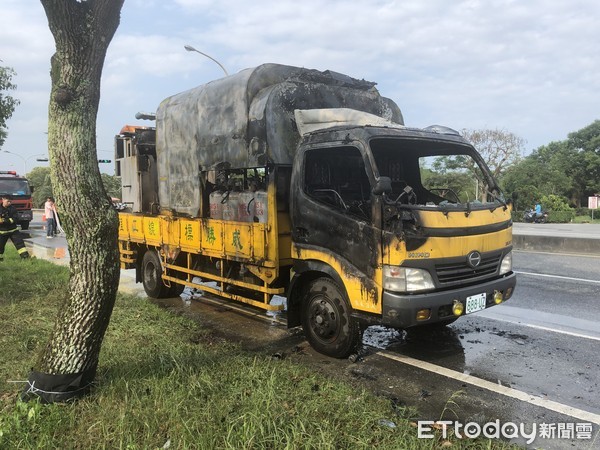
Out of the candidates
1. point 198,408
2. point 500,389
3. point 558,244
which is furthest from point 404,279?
point 558,244

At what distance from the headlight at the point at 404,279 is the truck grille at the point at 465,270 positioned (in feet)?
0.58

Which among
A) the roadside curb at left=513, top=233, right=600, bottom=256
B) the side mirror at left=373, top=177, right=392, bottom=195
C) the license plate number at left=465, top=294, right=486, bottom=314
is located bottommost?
the roadside curb at left=513, top=233, right=600, bottom=256

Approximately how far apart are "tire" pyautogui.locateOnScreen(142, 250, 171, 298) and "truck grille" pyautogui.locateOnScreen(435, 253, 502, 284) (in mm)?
4632

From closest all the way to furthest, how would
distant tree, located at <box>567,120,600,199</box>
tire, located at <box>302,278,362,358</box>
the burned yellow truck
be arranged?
the burned yellow truck, tire, located at <box>302,278,362,358</box>, distant tree, located at <box>567,120,600,199</box>

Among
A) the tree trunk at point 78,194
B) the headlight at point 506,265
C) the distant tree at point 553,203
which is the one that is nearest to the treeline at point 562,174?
the distant tree at point 553,203

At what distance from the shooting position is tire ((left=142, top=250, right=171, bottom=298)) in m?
7.27

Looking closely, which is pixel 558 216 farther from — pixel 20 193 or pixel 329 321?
pixel 329 321

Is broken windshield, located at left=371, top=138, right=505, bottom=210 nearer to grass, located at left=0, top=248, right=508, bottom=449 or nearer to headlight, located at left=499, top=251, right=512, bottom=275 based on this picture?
headlight, located at left=499, top=251, right=512, bottom=275

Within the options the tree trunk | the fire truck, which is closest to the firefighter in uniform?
the tree trunk

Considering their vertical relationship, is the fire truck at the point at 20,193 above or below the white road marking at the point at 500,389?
above

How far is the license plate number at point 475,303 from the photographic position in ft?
13.8

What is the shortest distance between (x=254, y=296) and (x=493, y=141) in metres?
41.8

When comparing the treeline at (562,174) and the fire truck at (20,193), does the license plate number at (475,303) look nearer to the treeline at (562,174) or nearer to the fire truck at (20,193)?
the fire truck at (20,193)

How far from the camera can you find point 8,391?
3625 mm
